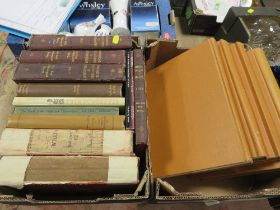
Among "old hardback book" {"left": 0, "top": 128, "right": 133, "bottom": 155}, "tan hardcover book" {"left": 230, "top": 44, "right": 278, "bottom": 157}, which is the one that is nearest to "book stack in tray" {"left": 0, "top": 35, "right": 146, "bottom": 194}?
"old hardback book" {"left": 0, "top": 128, "right": 133, "bottom": 155}

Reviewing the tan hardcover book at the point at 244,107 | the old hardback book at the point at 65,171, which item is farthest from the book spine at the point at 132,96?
the tan hardcover book at the point at 244,107

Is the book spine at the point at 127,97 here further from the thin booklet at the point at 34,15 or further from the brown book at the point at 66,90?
the thin booklet at the point at 34,15

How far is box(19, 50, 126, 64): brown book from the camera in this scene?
688 millimetres

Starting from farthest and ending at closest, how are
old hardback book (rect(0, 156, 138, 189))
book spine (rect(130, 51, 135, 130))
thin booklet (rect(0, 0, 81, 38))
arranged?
thin booklet (rect(0, 0, 81, 38))
book spine (rect(130, 51, 135, 130))
old hardback book (rect(0, 156, 138, 189))

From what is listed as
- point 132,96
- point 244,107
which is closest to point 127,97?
point 132,96

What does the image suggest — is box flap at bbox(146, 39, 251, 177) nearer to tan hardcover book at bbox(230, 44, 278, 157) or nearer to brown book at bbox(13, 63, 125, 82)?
tan hardcover book at bbox(230, 44, 278, 157)

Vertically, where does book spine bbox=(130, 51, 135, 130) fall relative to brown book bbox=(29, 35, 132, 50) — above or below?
below

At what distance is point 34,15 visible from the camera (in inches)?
34.9

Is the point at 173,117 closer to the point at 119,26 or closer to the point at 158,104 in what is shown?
the point at 158,104

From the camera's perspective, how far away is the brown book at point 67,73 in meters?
0.65

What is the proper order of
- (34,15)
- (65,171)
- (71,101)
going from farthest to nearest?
(34,15) < (71,101) < (65,171)

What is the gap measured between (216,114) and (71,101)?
35 centimetres

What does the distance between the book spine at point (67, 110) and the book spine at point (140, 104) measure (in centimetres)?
6

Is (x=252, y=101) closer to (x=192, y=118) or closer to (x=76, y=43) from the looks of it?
(x=192, y=118)
